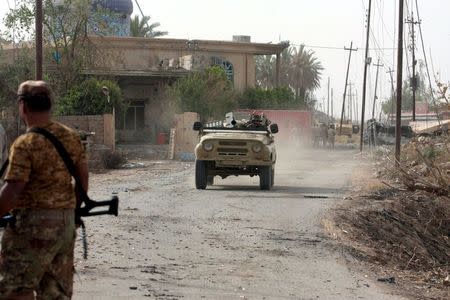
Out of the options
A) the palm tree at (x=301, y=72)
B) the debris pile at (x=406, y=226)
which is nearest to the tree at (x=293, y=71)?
the palm tree at (x=301, y=72)

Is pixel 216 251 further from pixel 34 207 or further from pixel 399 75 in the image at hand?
pixel 399 75

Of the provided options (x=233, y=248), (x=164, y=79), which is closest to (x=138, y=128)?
(x=164, y=79)

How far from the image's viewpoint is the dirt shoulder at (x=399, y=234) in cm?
1128

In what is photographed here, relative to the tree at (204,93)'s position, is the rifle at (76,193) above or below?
below

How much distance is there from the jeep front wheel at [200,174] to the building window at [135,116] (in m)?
29.7

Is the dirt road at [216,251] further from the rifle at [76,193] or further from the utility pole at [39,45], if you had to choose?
the utility pole at [39,45]

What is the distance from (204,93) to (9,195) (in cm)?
4109

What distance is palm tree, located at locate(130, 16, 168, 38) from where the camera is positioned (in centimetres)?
6638

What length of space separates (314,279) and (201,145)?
11180 mm

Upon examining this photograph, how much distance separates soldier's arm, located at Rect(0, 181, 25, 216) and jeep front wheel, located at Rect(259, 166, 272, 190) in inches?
621

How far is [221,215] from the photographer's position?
15188 mm

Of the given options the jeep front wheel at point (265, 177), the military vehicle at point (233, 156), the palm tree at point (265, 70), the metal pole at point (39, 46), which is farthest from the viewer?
the palm tree at point (265, 70)

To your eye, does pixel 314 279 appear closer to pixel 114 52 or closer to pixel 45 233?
pixel 45 233

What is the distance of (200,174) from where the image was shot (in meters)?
20.8
